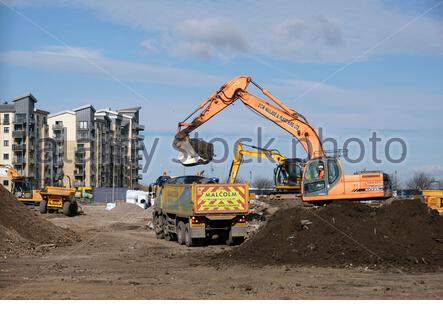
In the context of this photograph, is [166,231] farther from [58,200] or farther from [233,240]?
[58,200]

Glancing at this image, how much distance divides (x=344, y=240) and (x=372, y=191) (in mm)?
9122

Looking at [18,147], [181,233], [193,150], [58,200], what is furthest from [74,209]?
[18,147]

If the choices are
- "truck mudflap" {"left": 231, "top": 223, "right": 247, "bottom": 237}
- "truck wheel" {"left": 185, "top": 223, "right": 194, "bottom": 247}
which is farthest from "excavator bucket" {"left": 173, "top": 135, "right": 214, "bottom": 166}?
"truck mudflap" {"left": 231, "top": 223, "right": 247, "bottom": 237}

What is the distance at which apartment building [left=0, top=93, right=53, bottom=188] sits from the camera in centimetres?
11775

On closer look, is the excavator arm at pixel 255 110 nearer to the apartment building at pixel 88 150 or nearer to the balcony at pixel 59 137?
the apartment building at pixel 88 150

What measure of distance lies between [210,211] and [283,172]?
39.6ft

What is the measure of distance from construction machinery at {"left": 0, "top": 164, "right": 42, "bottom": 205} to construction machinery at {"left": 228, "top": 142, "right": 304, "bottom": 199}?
25040 mm

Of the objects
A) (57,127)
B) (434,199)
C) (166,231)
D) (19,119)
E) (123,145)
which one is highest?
(19,119)

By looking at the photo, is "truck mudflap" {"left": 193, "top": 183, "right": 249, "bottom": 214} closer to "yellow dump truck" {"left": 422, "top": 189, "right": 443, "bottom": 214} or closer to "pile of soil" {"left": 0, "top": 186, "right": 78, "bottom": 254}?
"pile of soil" {"left": 0, "top": 186, "right": 78, "bottom": 254}

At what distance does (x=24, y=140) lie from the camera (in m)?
120

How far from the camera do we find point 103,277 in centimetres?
1576

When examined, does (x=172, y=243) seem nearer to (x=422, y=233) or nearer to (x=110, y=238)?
(x=110, y=238)

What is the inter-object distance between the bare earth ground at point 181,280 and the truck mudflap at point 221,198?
2.81 metres

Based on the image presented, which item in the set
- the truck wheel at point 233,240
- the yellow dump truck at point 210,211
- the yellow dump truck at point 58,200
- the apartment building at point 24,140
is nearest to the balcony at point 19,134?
the apartment building at point 24,140
